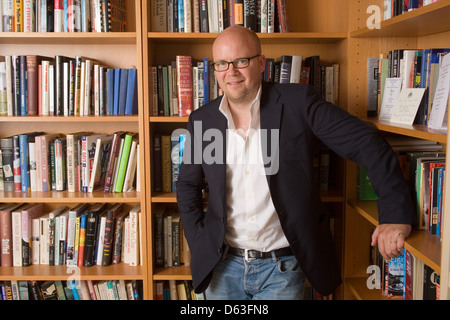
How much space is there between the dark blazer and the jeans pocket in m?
0.05

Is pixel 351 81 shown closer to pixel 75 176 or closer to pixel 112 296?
pixel 75 176

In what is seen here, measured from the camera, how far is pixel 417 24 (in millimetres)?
1684

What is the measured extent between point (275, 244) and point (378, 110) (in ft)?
2.49

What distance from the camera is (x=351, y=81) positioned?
2.09 metres

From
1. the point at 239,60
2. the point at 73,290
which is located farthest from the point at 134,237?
the point at 239,60

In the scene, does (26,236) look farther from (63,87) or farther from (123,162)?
(63,87)

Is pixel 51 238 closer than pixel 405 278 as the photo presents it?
No

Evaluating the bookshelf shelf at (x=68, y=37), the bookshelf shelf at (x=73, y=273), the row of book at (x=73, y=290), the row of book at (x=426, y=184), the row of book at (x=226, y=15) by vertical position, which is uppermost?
the row of book at (x=226, y=15)

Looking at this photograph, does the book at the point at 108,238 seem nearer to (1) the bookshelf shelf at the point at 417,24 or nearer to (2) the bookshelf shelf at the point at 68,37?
(2) the bookshelf shelf at the point at 68,37

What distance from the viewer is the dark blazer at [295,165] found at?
1672mm

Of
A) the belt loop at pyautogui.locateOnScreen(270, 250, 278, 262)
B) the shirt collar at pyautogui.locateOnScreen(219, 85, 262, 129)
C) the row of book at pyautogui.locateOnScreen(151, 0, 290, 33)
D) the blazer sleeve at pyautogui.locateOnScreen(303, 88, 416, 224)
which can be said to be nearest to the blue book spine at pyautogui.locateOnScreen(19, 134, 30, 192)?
the row of book at pyautogui.locateOnScreen(151, 0, 290, 33)

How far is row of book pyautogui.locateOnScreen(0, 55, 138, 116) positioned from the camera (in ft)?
7.29

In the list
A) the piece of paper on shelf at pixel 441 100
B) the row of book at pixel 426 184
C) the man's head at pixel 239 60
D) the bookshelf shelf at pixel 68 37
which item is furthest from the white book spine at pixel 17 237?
the piece of paper on shelf at pixel 441 100

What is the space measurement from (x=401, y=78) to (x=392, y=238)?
2.25ft
